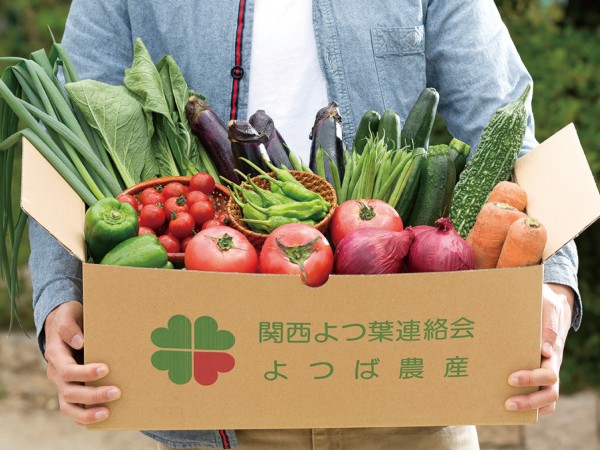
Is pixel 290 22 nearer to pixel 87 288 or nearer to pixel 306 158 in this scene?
pixel 306 158

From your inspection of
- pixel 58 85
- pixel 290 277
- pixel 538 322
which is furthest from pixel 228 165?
pixel 538 322

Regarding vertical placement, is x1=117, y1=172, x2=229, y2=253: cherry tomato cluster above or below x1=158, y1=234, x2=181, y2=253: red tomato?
above

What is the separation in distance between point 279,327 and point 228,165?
575 mm

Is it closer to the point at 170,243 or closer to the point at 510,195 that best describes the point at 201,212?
the point at 170,243

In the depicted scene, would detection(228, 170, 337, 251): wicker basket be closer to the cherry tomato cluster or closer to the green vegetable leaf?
the cherry tomato cluster

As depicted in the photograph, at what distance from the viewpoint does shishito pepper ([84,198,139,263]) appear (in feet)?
5.59

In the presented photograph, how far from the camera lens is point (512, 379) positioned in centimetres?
164

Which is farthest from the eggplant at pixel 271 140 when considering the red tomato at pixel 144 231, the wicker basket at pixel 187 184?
the red tomato at pixel 144 231

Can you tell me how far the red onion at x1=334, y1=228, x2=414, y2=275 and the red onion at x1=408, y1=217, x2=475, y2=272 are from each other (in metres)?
0.03

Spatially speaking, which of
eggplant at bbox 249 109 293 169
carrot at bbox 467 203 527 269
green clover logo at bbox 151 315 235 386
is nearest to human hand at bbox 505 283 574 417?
carrot at bbox 467 203 527 269

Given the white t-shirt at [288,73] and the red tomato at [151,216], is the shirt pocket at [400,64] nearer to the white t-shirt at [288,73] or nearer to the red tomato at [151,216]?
the white t-shirt at [288,73]

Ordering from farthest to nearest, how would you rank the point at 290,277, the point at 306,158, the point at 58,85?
1. the point at 306,158
2. the point at 58,85
3. the point at 290,277

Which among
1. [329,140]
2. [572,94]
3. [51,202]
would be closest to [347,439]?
[329,140]

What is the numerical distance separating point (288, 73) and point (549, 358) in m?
0.99
